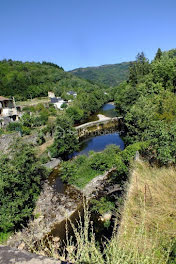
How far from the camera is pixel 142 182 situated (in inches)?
265

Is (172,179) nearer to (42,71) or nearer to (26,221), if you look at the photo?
(26,221)

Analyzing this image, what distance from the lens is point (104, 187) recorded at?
1451 cm

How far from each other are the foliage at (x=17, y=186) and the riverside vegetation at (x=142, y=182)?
0.80 ft

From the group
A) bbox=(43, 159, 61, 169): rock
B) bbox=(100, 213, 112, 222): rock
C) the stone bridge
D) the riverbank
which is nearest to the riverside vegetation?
the riverbank

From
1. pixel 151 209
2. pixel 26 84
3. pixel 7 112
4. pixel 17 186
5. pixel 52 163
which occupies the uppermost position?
pixel 26 84

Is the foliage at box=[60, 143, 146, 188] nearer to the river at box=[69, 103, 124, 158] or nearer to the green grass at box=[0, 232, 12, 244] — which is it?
the green grass at box=[0, 232, 12, 244]

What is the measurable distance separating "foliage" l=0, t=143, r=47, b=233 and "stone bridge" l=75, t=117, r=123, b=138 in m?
20.2

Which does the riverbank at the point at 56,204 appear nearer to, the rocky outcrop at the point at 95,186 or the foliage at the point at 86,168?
the rocky outcrop at the point at 95,186

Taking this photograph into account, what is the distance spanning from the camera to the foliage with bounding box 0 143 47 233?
33.2 ft

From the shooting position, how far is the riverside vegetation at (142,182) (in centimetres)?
281

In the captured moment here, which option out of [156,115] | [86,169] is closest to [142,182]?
[86,169]

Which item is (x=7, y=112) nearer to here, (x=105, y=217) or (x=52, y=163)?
(x=52, y=163)

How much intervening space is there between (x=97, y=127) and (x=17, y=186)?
26545 millimetres

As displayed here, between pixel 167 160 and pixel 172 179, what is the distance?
211 cm
